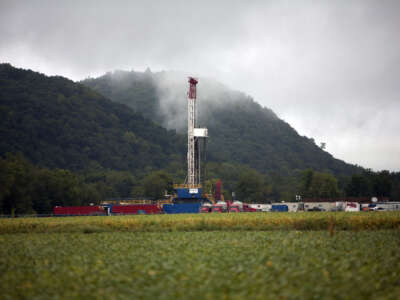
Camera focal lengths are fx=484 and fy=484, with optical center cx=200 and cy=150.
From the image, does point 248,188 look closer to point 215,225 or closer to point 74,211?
point 74,211

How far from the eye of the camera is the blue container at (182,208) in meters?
75.2

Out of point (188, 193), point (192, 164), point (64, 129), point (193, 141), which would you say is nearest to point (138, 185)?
point (64, 129)

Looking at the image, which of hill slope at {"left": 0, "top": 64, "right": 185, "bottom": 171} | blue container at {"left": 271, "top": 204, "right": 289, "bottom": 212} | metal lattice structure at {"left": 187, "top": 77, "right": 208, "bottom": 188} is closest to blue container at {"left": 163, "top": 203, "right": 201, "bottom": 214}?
metal lattice structure at {"left": 187, "top": 77, "right": 208, "bottom": 188}

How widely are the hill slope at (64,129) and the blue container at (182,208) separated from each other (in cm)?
7478

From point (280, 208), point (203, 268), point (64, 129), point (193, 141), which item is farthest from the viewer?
point (64, 129)

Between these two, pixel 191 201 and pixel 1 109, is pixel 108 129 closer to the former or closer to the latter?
pixel 1 109

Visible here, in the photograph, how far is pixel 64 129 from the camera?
545ft

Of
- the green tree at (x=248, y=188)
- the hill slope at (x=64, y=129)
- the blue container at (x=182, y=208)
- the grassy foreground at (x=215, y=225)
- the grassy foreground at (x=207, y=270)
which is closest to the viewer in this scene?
the grassy foreground at (x=207, y=270)

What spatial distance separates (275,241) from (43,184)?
74387 millimetres

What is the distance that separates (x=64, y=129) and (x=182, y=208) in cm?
10162

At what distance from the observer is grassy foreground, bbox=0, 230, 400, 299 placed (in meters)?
12.9

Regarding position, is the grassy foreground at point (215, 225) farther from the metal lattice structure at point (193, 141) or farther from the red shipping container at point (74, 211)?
the metal lattice structure at point (193, 141)

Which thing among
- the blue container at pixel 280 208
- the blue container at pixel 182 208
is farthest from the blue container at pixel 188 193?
the blue container at pixel 280 208

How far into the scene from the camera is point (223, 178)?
177 metres
